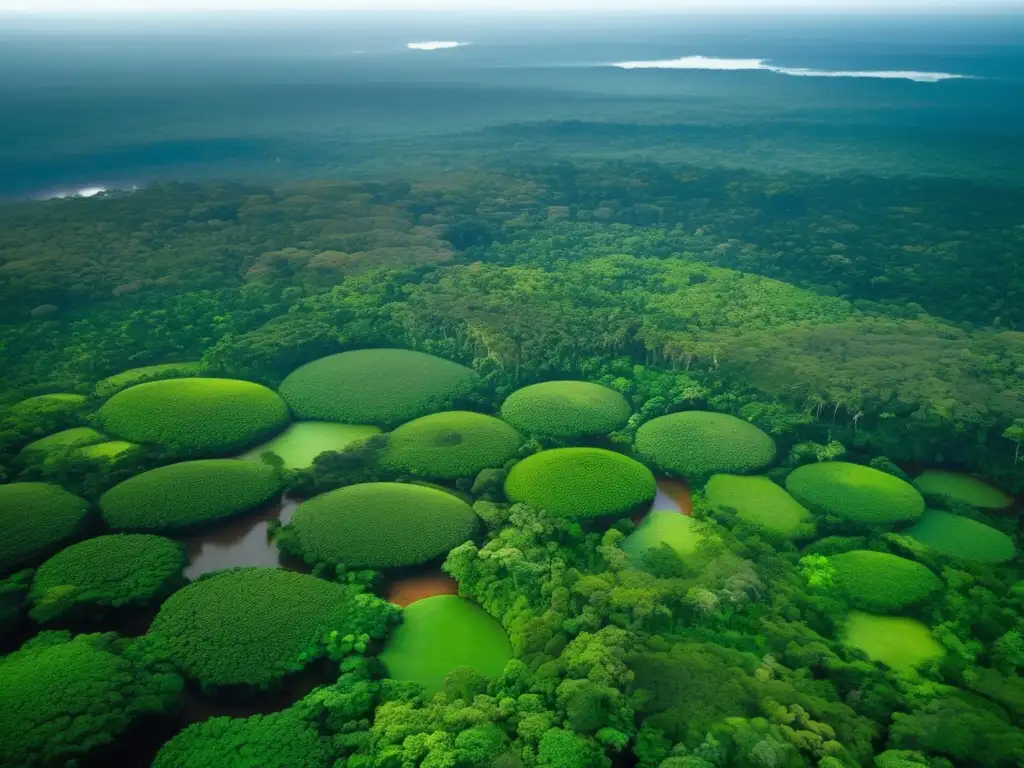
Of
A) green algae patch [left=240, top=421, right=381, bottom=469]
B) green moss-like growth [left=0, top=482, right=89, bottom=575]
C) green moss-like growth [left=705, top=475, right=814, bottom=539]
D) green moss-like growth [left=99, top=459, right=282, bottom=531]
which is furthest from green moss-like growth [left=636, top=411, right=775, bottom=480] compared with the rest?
green moss-like growth [left=0, top=482, right=89, bottom=575]

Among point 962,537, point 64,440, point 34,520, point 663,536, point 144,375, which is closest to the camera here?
point 34,520

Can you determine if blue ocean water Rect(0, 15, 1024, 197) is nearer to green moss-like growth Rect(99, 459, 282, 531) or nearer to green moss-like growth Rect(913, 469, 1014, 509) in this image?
green moss-like growth Rect(99, 459, 282, 531)

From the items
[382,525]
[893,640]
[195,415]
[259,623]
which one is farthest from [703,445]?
[195,415]

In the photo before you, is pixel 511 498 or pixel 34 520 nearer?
pixel 34 520

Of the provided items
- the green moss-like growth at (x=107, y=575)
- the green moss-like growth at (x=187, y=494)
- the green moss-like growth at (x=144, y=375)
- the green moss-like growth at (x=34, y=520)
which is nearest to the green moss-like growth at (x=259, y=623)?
the green moss-like growth at (x=107, y=575)

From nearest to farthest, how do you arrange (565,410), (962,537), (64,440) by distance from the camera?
(962,537), (64,440), (565,410)

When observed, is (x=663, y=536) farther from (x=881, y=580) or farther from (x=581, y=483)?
(x=881, y=580)

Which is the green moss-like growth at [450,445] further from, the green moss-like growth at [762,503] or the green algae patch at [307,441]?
the green moss-like growth at [762,503]
